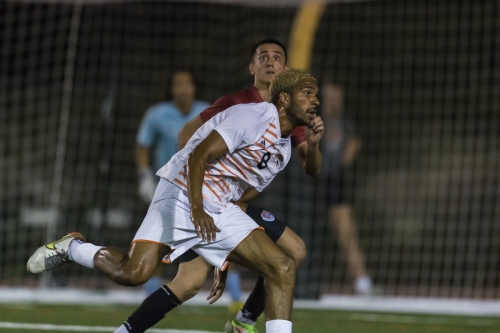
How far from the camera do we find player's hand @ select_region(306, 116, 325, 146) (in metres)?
5.39

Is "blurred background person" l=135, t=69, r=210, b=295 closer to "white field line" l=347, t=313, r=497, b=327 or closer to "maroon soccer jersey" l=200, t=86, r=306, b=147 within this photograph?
"white field line" l=347, t=313, r=497, b=327

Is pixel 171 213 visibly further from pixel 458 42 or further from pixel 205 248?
pixel 458 42

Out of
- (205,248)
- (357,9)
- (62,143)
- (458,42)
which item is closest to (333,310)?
(62,143)

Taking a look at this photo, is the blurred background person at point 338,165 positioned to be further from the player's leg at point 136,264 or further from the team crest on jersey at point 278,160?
the player's leg at point 136,264

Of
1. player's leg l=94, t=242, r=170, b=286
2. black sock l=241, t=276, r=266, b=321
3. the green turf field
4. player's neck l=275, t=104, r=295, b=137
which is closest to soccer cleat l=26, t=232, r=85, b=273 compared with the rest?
player's leg l=94, t=242, r=170, b=286

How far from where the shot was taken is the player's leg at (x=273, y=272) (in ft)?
16.0

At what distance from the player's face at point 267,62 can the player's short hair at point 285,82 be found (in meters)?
0.88

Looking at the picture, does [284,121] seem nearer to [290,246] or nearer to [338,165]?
[290,246]

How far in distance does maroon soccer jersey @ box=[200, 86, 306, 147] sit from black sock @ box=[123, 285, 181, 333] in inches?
50.3

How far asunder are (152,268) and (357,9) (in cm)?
1067

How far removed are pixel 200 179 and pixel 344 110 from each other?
9143mm

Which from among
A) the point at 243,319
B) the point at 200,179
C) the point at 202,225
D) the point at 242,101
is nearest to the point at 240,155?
the point at 200,179

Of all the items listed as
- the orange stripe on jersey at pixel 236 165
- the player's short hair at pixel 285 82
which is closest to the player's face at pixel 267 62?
the player's short hair at pixel 285 82

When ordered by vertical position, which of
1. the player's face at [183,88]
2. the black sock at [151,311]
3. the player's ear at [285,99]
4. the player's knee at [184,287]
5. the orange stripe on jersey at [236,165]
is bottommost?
the black sock at [151,311]
